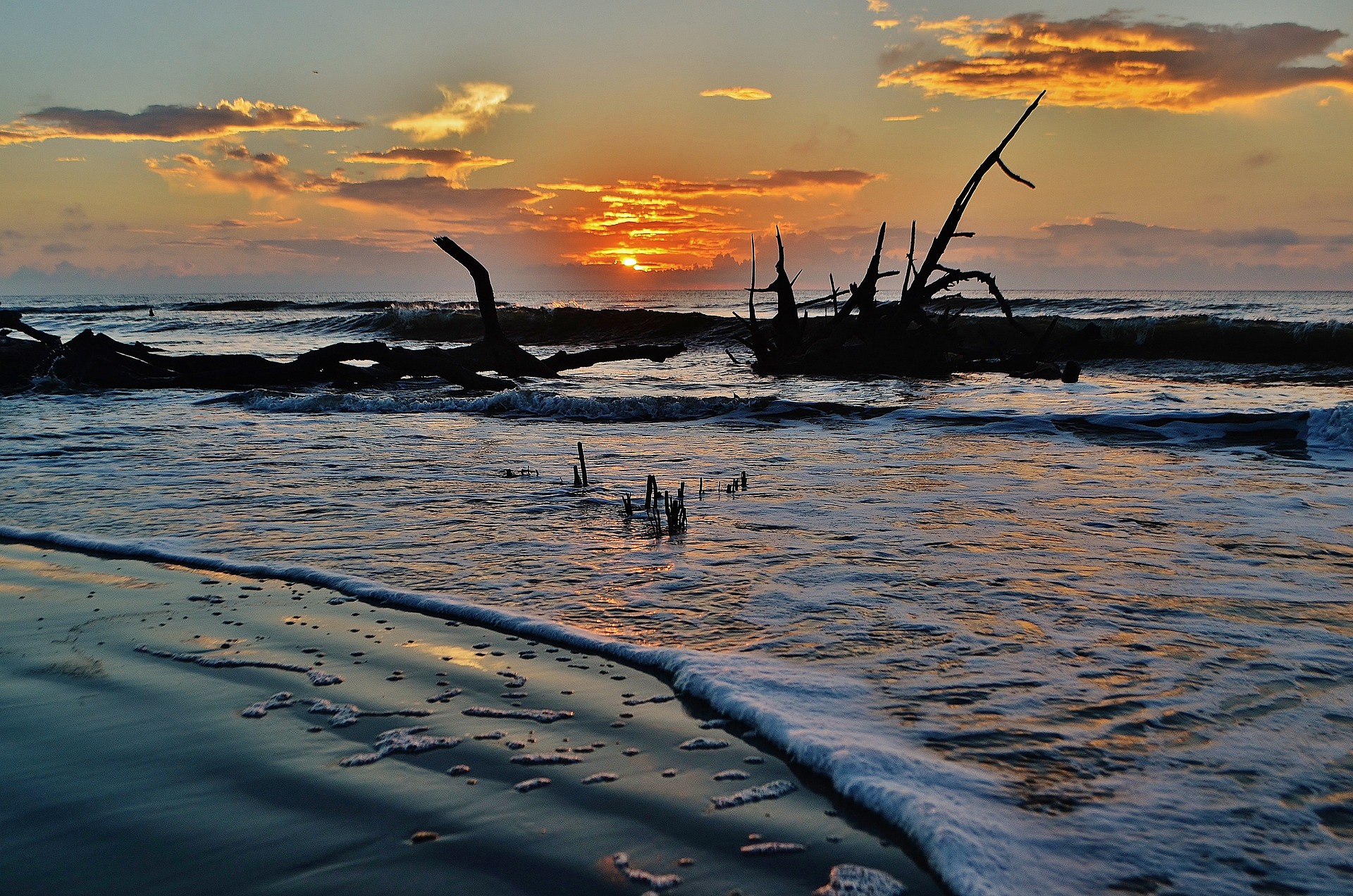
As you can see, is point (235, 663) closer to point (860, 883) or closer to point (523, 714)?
point (523, 714)

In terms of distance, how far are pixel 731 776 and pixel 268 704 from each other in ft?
5.83

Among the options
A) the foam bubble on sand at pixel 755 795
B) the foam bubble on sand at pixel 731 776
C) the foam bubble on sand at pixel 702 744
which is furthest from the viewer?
the foam bubble on sand at pixel 702 744

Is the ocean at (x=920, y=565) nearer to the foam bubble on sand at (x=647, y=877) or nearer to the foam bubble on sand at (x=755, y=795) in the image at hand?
the foam bubble on sand at (x=755, y=795)

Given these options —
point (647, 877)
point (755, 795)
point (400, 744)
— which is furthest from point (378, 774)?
point (755, 795)

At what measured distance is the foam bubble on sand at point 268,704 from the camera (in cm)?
315

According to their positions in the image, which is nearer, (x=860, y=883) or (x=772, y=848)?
(x=860, y=883)

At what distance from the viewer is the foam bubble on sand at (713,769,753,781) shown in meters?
2.71

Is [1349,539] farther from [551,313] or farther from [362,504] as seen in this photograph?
[551,313]

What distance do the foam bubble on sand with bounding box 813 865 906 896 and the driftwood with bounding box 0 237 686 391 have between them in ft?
37.5

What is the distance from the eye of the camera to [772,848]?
7.66 feet

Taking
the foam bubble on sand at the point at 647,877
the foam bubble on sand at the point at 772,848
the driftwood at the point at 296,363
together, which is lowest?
the foam bubble on sand at the point at 772,848

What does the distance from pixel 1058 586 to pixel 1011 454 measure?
469cm

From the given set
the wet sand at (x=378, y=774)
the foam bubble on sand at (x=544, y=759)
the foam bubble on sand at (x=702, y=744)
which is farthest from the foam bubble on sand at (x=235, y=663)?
the foam bubble on sand at (x=702, y=744)

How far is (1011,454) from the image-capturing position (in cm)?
898
